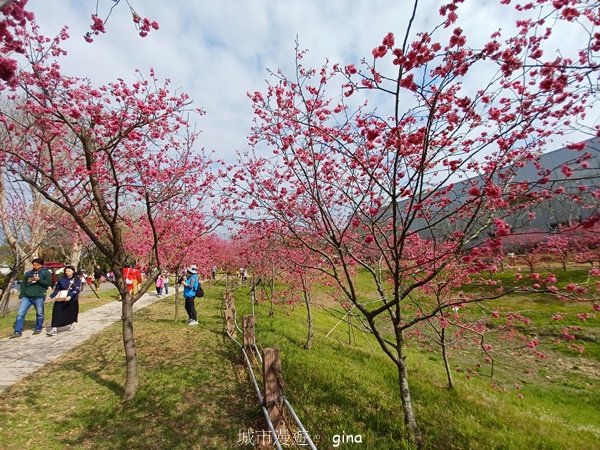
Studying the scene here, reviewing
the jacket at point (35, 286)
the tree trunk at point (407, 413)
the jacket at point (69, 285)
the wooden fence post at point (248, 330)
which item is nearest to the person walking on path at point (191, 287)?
the jacket at point (69, 285)

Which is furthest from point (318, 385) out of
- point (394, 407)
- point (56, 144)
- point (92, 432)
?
point (56, 144)

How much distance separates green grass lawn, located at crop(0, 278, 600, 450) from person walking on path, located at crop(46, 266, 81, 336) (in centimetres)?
136

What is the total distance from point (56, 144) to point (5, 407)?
5419 mm

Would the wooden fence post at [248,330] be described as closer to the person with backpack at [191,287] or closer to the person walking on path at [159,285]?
the person with backpack at [191,287]

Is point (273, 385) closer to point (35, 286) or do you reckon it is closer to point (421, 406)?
Answer: point (421, 406)

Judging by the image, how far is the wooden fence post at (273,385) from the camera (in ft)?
14.1

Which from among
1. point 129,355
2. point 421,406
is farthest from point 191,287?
point 421,406

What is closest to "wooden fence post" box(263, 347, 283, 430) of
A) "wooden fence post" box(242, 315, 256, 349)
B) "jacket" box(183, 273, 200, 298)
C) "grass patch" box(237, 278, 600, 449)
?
"grass patch" box(237, 278, 600, 449)

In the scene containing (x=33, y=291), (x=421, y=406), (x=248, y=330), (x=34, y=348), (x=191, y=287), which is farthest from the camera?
(x=191, y=287)

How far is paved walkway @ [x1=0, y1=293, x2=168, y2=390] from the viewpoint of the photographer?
20.5ft

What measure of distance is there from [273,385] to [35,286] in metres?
7.87

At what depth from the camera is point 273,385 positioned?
14.2 feet

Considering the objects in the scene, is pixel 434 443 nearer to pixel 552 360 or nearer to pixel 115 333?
pixel 115 333

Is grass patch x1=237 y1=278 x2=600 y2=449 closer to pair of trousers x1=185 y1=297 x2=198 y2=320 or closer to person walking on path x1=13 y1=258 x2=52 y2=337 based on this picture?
pair of trousers x1=185 y1=297 x2=198 y2=320
